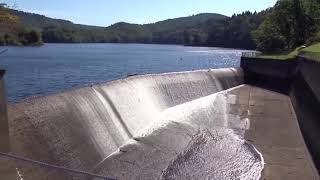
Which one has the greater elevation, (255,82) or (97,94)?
(97,94)

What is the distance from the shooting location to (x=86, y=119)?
1583 cm

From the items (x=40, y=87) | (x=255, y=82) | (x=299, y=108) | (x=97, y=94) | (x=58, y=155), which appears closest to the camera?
(x=58, y=155)

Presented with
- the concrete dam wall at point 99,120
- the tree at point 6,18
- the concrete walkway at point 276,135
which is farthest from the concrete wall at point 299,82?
the tree at point 6,18

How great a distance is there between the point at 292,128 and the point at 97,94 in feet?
33.1

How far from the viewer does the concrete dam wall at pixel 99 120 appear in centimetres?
1269

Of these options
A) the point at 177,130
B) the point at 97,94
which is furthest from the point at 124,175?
the point at 177,130

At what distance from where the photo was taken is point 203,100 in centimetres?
2686

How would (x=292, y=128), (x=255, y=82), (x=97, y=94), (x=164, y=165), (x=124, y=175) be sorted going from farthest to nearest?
(x=255, y=82) → (x=292, y=128) → (x=97, y=94) → (x=164, y=165) → (x=124, y=175)

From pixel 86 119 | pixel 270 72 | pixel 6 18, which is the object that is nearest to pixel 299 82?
pixel 270 72

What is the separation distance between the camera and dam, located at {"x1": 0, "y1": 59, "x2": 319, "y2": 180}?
12.9 m

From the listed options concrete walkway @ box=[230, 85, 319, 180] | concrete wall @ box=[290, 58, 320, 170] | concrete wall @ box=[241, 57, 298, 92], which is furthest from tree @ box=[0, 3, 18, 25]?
concrete wall @ box=[241, 57, 298, 92]

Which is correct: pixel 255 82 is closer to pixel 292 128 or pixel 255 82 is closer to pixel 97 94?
pixel 292 128

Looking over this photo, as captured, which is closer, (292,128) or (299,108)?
(292,128)

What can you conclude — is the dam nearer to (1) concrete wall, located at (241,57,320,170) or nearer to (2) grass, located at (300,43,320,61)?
(1) concrete wall, located at (241,57,320,170)
